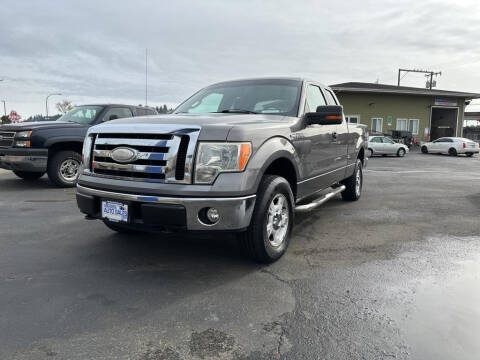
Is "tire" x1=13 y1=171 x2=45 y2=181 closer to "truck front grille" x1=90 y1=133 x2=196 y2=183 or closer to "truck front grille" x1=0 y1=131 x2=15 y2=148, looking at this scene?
"truck front grille" x1=0 y1=131 x2=15 y2=148

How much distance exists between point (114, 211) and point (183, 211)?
28.5 inches

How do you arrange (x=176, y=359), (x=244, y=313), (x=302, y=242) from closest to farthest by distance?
(x=176, y=359), (x=244, y=313), (x=302, y=242)

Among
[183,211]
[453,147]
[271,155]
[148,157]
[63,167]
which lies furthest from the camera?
[453,147]

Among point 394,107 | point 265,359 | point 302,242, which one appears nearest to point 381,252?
point 302,242

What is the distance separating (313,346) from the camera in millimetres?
2357

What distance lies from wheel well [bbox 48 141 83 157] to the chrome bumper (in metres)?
0.26

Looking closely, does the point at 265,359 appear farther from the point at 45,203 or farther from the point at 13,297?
the point at 45,203

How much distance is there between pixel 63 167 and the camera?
7945mm

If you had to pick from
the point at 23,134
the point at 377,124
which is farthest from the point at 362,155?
the point at 377,124

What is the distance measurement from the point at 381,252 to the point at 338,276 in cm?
95

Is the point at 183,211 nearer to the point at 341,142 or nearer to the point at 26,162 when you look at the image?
the point at 341,142

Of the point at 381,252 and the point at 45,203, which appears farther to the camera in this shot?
the point at 45,203

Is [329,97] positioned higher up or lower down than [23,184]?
higher up

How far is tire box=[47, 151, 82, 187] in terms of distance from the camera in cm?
773
